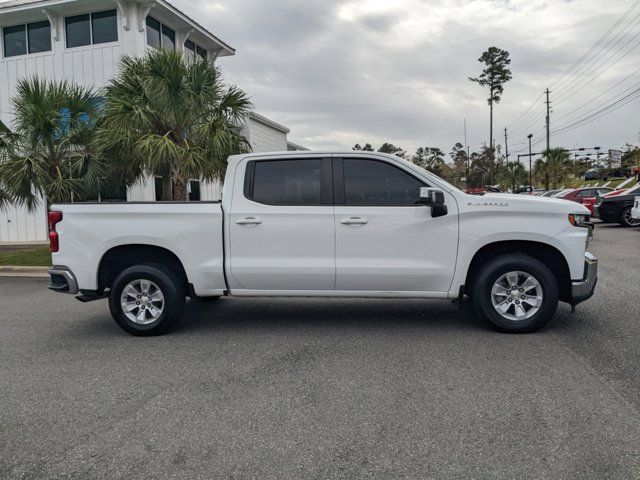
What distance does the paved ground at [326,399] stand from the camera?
10.0 feet

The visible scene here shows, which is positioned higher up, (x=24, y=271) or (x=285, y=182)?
(x=285, y=182)

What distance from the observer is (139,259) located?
6.10m

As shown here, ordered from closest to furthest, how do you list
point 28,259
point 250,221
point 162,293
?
point 250,221 → point 162,293 → point 28,259

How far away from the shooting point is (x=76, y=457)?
10.4 ft

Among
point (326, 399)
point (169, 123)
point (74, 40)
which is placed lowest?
point (326, 399)

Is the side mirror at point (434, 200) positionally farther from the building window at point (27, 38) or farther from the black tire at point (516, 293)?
the building window at point (27, 38)

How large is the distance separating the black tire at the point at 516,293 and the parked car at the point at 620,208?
16103 millimetres

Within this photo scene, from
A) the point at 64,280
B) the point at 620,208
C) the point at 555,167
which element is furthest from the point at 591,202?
the point at 555,167

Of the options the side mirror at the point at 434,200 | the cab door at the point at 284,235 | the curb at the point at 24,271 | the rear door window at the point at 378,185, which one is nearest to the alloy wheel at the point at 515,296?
the side mirror at the point at 434,200

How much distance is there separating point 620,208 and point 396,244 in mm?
17231

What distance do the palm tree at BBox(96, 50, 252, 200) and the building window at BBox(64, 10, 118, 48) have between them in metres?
6.01

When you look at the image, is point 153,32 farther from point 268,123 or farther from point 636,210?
point 636,210

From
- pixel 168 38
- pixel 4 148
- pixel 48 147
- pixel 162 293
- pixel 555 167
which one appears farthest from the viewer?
pixel 555 167

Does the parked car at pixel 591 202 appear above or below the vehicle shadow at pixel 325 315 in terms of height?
above
